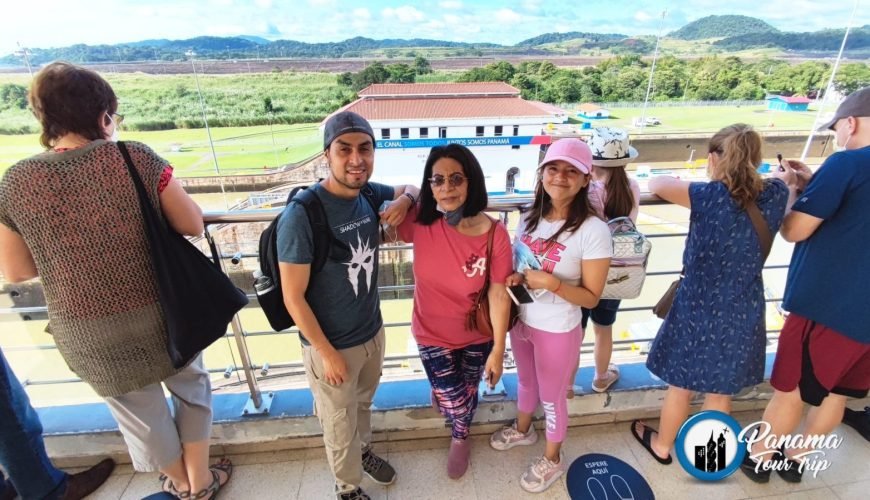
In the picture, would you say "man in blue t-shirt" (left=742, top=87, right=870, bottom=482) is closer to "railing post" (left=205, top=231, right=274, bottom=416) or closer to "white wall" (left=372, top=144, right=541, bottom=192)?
"railing post" (left=205, top=231, right=274, bottom=416)

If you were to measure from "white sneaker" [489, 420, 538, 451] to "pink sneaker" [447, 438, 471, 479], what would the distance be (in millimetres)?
150

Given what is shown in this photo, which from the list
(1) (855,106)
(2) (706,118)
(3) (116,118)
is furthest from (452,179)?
(2) (706,118)

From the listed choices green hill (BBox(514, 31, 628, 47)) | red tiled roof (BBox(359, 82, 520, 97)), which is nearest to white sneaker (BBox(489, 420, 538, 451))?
red tiled roof (BBox(359, 82, 520, 97))

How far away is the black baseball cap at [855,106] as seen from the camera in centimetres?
125

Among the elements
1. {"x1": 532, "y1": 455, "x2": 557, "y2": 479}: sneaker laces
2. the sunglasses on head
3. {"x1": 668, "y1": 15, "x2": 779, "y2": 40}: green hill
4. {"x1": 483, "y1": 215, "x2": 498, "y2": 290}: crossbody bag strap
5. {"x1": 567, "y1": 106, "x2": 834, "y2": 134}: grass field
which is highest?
{"x1": 668, "y1": 15, "x2": 779, "y2": 40}: green hill

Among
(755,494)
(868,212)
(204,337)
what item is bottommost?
(755,494)

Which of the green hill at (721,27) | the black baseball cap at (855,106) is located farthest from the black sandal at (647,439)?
the green hill at (721,27)

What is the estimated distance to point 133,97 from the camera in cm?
2969

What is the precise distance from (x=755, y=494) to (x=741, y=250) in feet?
3.42

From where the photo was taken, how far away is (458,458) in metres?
1.66

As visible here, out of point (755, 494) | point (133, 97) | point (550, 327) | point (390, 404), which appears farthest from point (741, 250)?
point (133, 97)

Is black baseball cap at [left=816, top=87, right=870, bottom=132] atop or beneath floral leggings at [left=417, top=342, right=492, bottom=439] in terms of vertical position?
atop

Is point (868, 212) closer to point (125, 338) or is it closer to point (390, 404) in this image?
point (390, 404)

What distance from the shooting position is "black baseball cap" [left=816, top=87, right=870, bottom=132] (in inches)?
49.2
